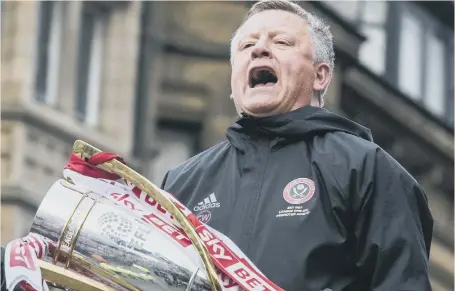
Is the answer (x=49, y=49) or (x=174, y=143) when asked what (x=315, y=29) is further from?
(x=174, y=143)

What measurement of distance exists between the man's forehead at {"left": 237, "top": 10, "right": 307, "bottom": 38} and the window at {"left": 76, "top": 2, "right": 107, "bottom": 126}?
718 inches

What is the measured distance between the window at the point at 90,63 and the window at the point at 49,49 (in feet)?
2.62

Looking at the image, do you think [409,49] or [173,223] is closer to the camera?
[173,223]

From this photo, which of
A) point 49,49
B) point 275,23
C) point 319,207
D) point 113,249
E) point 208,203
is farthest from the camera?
point 49,49

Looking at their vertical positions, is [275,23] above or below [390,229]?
above

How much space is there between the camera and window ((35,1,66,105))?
24672 mm

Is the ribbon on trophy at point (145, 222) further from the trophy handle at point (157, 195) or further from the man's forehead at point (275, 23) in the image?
the man's forehead at point (275, 23)

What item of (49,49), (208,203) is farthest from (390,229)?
(49,49)

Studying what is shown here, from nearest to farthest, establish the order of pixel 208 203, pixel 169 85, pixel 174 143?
pixel 208 203 < pixel 174 143 < pixel 169 85

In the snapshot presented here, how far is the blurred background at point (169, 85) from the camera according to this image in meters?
24.2

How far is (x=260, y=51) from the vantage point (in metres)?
7.39

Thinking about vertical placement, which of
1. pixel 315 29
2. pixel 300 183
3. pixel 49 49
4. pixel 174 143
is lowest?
pixel 174 143

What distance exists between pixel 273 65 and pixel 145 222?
0.84 meters

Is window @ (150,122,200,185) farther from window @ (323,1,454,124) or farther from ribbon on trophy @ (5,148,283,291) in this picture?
ribbon on trophy @ (5,148,283,291)
